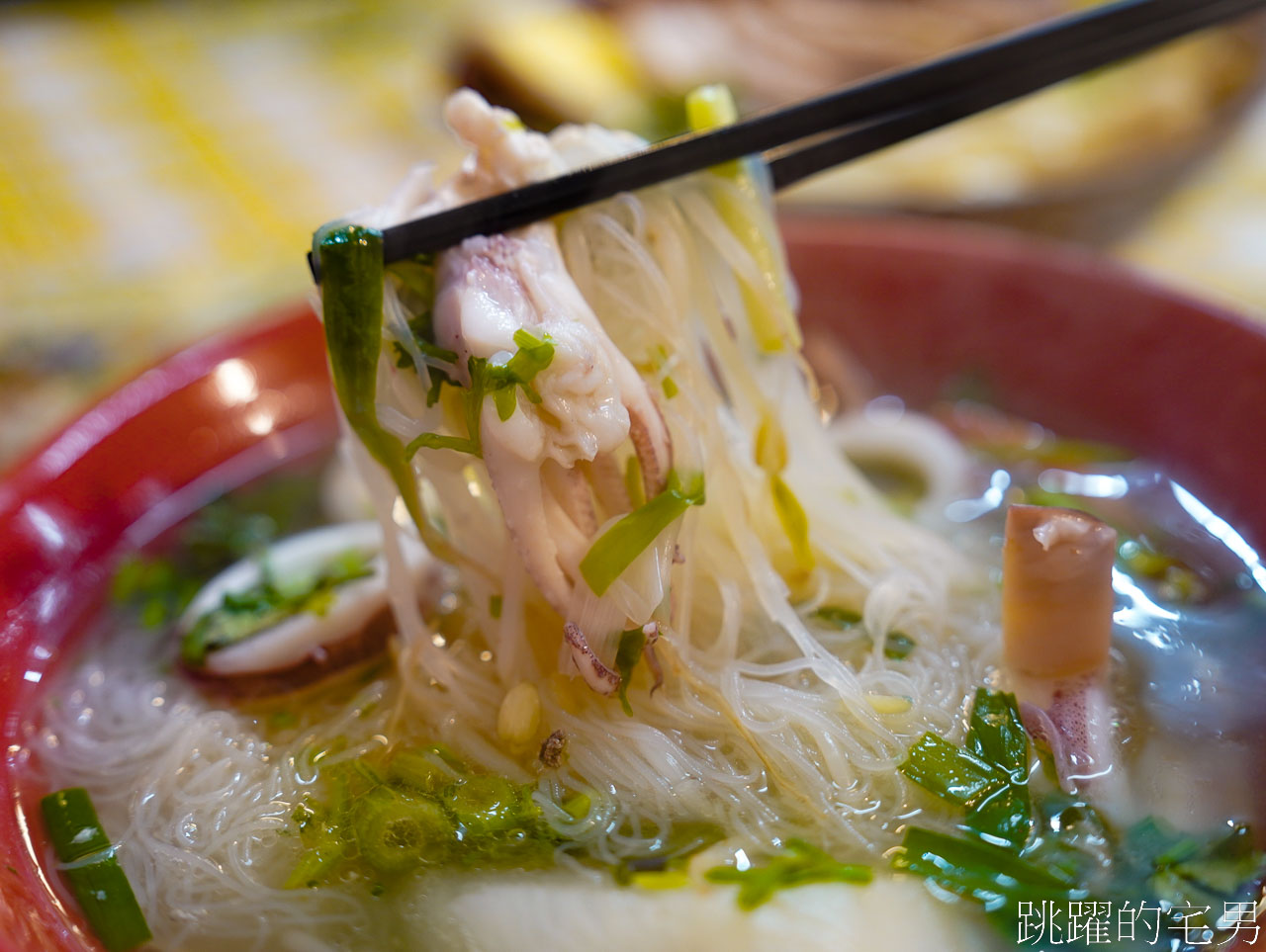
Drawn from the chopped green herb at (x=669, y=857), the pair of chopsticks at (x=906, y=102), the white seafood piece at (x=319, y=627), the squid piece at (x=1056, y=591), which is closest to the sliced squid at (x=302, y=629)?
the white seafood piece at (x=319, y=627)

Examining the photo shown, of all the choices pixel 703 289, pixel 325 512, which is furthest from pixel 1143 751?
pixel 325 512

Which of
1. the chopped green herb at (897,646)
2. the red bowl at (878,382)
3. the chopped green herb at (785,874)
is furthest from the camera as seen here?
the red bowl at (878,382)

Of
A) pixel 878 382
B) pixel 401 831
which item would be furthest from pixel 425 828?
pixel 878 382

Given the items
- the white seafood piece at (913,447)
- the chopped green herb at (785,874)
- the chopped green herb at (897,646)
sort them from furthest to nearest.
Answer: the white seafood piece at (913,447)
the chopped green herb at (897,646)
the chopped green herb at (785,874)

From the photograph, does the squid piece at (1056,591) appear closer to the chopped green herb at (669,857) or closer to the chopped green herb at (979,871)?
the chopped green herb at (979,871)

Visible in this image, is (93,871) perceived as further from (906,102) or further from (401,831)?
(906,102)

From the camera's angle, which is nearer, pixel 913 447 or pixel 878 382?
pixel 913 447

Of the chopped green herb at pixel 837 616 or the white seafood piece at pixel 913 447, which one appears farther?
the white seafood piece at pixel 913 447

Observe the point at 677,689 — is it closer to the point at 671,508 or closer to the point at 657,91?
the point at 671,508
